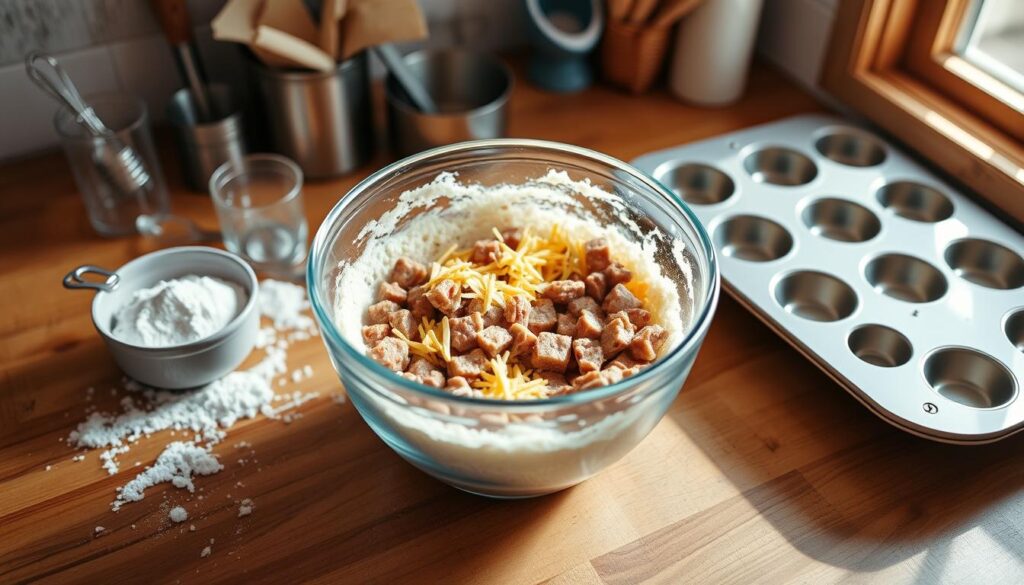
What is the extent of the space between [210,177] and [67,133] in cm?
19

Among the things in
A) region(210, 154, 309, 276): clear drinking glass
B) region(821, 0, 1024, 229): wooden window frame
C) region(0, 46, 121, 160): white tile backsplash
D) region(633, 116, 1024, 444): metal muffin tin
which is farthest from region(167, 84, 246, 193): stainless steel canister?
region(821, 0, 1024, 229): wooden window frame

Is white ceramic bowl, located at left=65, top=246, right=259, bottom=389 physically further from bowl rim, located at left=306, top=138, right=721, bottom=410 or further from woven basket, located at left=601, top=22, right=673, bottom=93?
woven basket, located at left=601, top=22, right=673, bottom=93

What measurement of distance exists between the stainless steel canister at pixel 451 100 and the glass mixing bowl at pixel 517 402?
23 centimetres

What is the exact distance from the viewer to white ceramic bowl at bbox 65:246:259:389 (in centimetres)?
92

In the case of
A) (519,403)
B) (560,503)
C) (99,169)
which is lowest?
(560,503)

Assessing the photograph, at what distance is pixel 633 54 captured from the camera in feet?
4.54

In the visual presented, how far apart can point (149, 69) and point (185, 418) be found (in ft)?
2.01

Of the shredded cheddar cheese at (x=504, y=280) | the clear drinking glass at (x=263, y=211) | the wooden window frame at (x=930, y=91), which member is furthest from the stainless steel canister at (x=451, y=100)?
the wooden window frame at (x=930, y=91)

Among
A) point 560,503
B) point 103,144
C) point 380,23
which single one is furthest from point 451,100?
point 560,503

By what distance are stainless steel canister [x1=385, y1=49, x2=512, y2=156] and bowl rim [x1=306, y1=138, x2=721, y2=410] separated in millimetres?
246

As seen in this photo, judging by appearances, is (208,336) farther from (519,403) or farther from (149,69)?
(149,69)

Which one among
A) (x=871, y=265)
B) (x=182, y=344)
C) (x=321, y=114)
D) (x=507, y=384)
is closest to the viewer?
(x=507, y=384)

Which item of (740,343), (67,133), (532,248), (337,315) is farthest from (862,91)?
(67,133)

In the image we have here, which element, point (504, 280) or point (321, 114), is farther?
point (321, 114)
